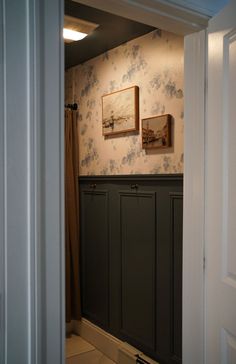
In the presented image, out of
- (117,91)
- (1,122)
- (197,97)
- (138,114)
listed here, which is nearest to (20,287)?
(1,122)

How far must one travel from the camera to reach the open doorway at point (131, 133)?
2299 mm

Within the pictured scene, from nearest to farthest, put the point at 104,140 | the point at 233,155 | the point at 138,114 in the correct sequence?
the point at 233,155, the point at 138,114, the point at 104,140

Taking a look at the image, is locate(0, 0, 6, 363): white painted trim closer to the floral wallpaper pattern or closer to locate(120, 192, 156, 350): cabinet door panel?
the floral wallpaper pattern

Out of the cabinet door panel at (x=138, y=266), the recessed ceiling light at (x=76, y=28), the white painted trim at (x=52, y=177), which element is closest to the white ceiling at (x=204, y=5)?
the white painted trim at (x=52, y=177)

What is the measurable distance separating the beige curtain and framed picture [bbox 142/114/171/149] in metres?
0.93

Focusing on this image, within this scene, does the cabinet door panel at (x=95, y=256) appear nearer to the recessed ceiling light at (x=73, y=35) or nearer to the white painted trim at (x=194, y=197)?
the recessed ceiling light at (x=73, y=35)

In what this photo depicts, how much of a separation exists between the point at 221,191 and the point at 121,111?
158cm

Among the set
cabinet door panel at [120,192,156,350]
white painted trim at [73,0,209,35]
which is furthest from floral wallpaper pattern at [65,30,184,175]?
white painted trim at [73,0,209,35]

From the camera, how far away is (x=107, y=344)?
9.37ft

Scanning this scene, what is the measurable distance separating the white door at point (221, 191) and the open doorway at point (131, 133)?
0.86 meters

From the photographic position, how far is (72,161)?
322 cm

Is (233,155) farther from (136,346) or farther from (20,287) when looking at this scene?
(136,346)

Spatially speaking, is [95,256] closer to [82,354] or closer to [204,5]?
[82,354]

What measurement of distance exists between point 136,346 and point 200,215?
5.32 feet
